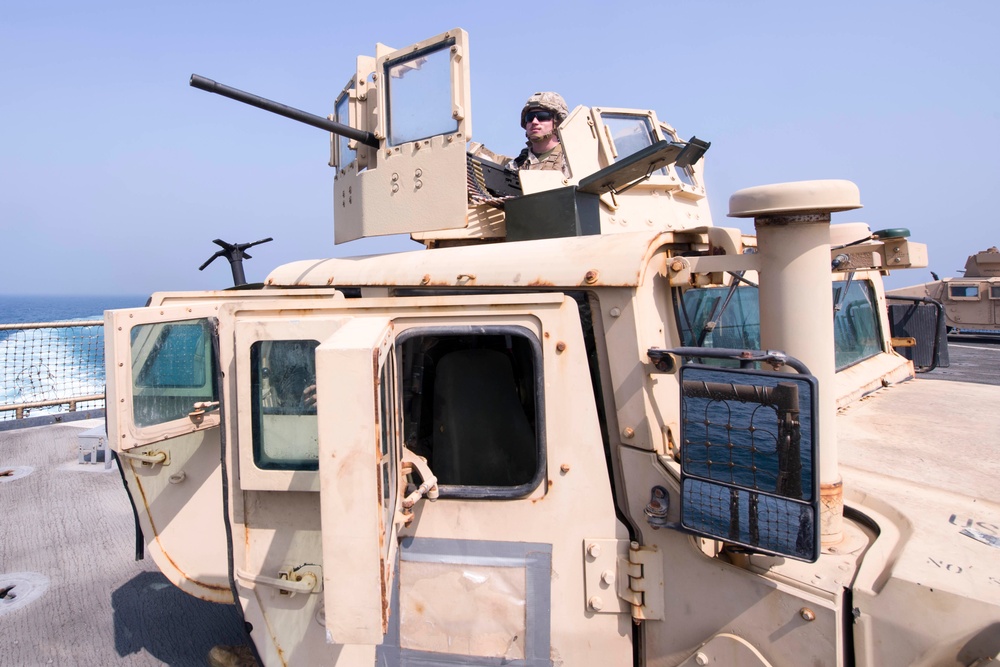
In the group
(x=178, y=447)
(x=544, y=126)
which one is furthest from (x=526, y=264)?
(x=544, y=126)

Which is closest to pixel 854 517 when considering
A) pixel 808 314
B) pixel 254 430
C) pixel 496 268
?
pixel 808 314

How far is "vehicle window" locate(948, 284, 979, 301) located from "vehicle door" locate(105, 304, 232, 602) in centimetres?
→ 1644

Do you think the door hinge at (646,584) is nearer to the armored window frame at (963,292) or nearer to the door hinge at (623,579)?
the door hinge at (623,579)

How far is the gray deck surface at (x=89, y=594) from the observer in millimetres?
3654

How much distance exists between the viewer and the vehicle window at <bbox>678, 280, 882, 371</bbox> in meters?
2.57

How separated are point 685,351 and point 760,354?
0.23 meters

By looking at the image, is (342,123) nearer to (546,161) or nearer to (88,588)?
(546,161)

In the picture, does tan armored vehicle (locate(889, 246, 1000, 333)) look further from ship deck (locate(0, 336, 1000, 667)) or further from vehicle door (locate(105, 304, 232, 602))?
vehicle door (locate(105, 304, 232, 602))

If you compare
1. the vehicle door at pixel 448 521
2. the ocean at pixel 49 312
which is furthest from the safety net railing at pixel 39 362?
the vehicle door at pixel 448 521

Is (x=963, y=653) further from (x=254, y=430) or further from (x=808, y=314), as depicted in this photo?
(x=254, y=430)

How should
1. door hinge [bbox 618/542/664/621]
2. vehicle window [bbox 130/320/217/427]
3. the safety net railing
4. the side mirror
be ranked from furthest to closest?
the safety net railing < vehicle window [bbox 130/320/217/427] < door hinge [bbox 618/542/664/621] < the side mirror

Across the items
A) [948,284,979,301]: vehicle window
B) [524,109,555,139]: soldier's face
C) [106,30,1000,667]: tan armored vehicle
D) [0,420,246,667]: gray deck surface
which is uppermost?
[524,109,555,139]: soldier's face

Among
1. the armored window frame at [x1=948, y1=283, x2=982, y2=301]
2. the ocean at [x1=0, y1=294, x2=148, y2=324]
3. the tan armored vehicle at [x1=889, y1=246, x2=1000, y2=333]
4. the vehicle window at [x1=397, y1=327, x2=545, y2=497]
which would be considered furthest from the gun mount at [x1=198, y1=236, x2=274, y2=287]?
the armored window frame at [x1=948, y1=283, x2=982, y2=301]

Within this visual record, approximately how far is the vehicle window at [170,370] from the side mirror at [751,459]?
2238 mm
